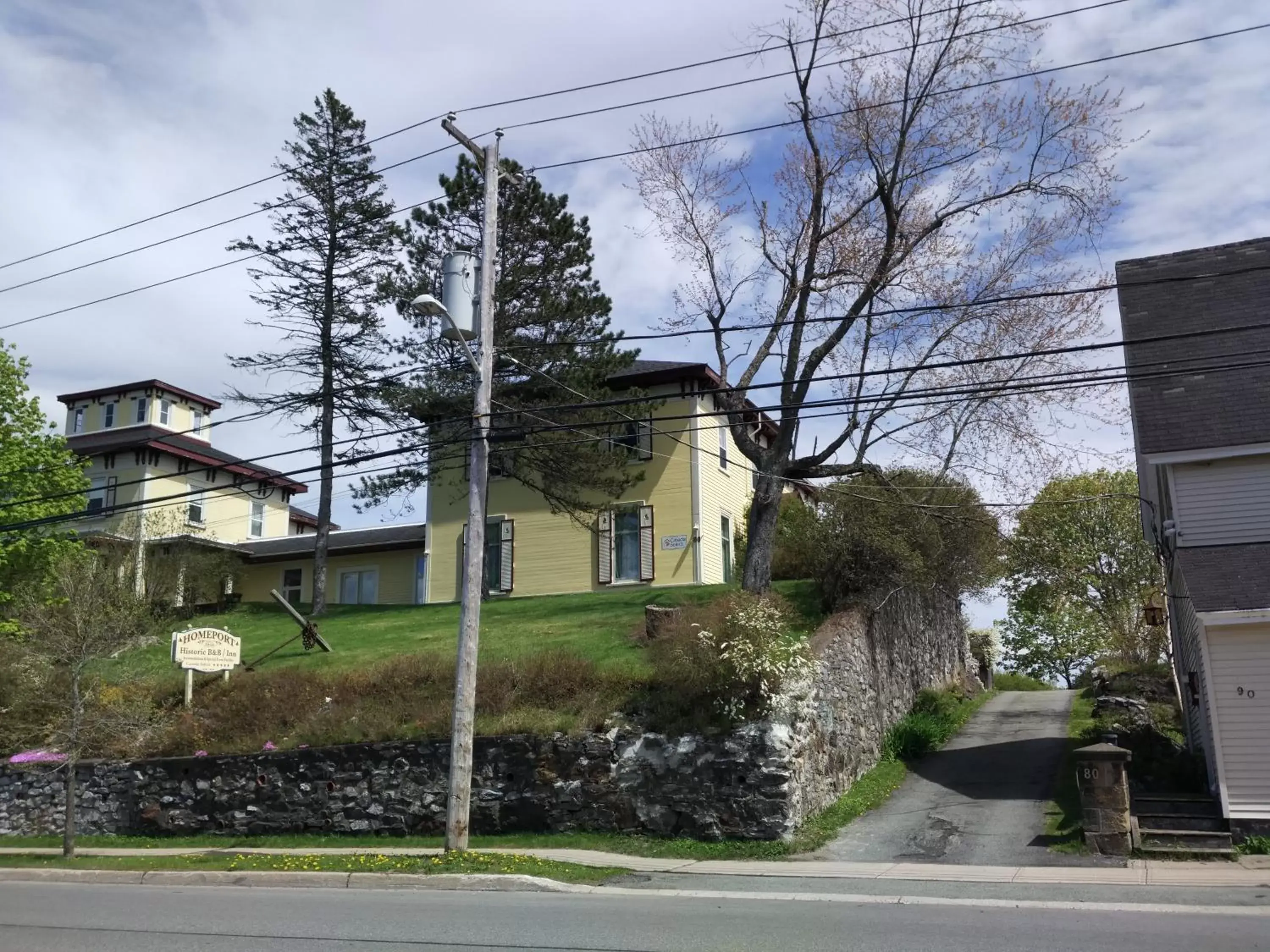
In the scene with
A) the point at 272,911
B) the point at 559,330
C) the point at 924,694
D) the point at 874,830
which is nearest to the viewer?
the point at 272,911

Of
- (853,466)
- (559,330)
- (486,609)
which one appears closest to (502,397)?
(559,330)

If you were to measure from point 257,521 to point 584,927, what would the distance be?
4176 cm

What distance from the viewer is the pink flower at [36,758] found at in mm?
20000

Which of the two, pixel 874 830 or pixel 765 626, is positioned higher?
pixel 765 626

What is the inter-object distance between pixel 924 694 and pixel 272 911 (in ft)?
58.8

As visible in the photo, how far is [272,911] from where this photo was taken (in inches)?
456

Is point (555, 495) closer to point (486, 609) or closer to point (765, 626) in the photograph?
point (486, 609)

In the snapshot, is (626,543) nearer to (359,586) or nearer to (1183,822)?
(359,586)

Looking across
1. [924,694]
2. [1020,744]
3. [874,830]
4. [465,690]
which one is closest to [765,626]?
[874,830]

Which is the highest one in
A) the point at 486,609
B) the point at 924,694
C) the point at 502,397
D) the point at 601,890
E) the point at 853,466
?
the point at 502,397

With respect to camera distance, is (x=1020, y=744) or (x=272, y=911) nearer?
(x=272, y=911)

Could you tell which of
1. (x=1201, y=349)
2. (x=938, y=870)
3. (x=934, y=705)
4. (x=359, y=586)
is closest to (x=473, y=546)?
(x=938, y=870)

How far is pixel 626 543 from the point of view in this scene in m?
32.4

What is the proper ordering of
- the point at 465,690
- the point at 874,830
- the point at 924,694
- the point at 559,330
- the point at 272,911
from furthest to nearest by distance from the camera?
1. the point at 559,330
2. the point at 924,694
3. the point at 874,830
4. the point at 465,690
5. the point at 272,911
